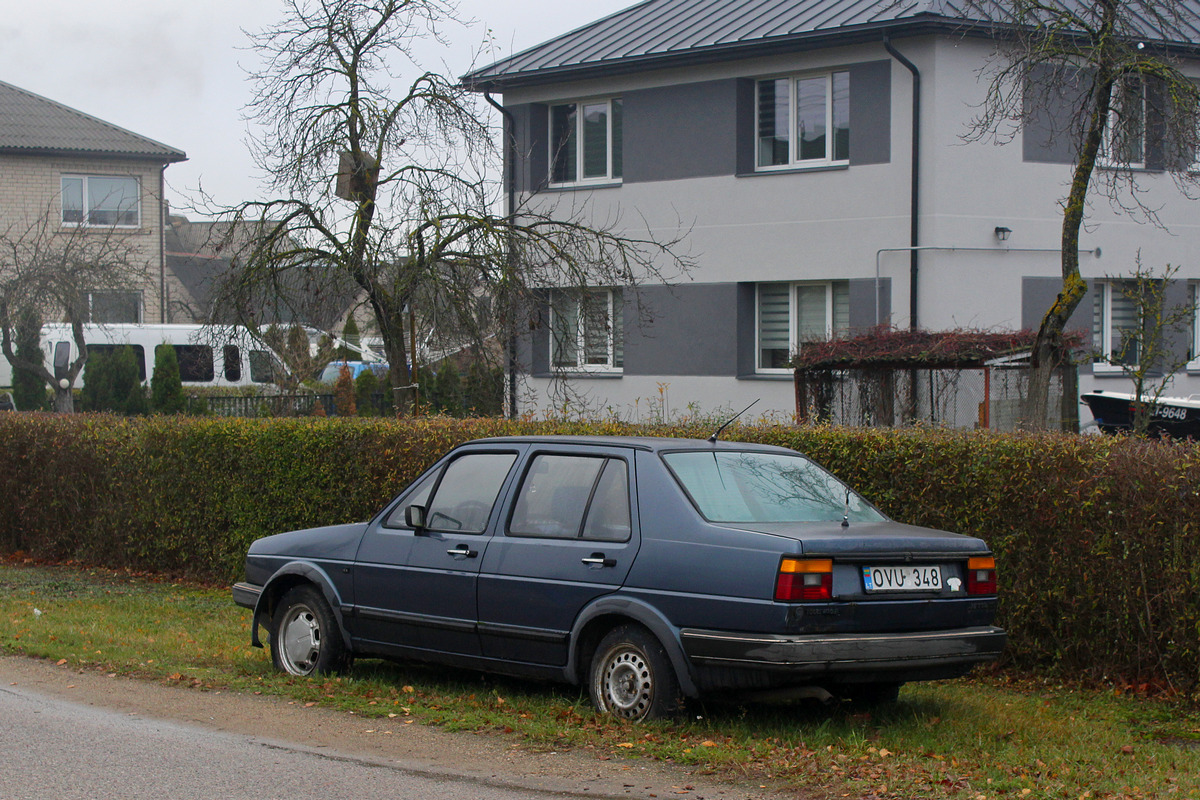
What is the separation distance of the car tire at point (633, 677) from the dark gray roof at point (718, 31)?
44.2 ft

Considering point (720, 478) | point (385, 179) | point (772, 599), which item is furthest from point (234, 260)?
point (772, 599)

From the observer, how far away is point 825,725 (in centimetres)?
714

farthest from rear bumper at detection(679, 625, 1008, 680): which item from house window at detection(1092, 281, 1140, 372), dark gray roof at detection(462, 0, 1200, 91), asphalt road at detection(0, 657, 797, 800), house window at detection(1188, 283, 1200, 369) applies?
house window at detection(1188, 283, 1200, 369)

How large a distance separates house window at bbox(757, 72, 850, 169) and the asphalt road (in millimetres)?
15617

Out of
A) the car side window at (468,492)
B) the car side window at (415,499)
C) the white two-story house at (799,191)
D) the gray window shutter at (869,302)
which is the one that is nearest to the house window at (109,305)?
the white two-story house at (799,191)

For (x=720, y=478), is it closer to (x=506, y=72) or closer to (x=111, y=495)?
(x=111, y=495)

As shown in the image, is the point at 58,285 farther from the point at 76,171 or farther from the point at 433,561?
the point at 433,561

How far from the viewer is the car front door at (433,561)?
7.93 meters

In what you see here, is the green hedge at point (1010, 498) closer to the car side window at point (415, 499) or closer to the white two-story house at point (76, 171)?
the car side window at point (415, 499)

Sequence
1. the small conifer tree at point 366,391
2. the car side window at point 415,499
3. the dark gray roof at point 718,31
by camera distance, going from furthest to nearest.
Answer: the small conifer tree at point 366,391
the dark gray roof at point 718,31
the car side window at point 415,499

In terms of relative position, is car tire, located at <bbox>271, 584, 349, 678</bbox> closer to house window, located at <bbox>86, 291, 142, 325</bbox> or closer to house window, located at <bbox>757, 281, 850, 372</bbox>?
house window, located at <bbox>757, 281, 850, 372</bbox>

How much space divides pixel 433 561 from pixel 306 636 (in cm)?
127

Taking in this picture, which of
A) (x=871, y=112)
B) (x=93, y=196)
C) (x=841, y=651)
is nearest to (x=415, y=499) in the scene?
(x=841, y=651)

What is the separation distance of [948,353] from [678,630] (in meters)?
9.84
